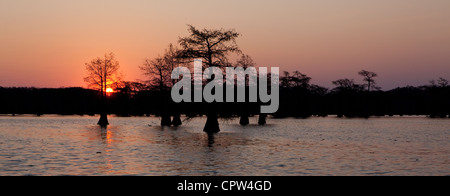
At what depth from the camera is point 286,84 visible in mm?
161125

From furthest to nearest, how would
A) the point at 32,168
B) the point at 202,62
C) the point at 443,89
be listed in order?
the point at 443,89 → the point at 202,62 → the point at 32,168

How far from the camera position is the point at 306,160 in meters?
30.0

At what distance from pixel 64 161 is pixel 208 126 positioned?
36.0m

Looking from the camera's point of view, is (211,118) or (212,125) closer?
(211,118)

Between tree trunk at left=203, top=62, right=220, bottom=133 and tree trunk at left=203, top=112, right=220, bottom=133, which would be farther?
tree trunk at left=203, top=112, right=220, bottom=133

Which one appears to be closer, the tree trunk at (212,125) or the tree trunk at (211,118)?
the tree trunk at (211,118)

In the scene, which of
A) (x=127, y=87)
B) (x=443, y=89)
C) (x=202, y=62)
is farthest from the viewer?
(x=443, y=89)

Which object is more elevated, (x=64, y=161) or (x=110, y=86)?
(x=110, y=86)

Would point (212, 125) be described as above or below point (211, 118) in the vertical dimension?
below

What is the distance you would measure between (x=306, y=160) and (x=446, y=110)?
575 ft

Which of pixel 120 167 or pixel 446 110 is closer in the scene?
pixel 120 167
